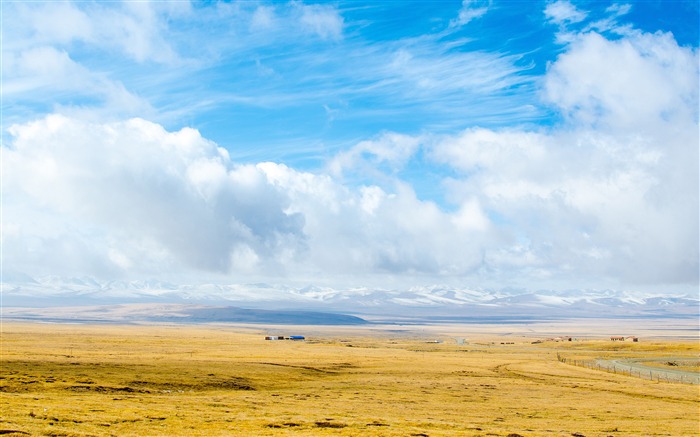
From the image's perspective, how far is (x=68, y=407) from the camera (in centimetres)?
3950

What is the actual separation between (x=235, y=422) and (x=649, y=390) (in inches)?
1982

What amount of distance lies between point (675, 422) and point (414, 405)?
65.2 ft

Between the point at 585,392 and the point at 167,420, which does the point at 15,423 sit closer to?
the point at 167,420

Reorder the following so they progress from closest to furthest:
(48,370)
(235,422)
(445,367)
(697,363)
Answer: (235,422), (48,370), (445,367), (697,363)

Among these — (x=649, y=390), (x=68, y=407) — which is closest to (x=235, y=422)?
(x=68, y=407)

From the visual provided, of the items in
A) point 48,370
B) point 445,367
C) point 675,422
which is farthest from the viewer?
point 445,367

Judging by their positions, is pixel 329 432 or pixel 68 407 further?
pixel 68 407

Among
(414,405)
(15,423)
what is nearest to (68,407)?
(15,423)

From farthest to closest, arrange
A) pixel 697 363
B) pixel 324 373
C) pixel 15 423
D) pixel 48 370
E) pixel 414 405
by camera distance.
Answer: pixel 697 363
pixel 324 373
pixel 48 370
pixel 414 405
pixel 15 423

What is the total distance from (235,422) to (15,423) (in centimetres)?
1230

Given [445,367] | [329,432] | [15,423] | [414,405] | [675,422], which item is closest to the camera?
[15,423]

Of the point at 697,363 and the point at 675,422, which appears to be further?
the point at 697,363

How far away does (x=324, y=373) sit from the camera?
265 feet

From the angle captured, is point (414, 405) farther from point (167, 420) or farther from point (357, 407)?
point (167, 420)
